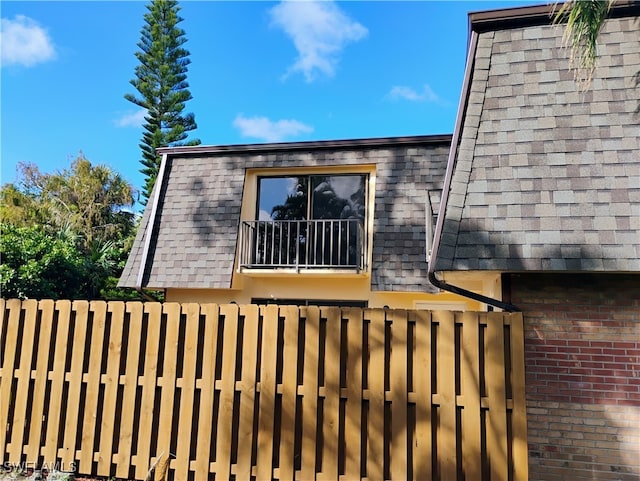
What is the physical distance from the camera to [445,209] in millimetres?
3832

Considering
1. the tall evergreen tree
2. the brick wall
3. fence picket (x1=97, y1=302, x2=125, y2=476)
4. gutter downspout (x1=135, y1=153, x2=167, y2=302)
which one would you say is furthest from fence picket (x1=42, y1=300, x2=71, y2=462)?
the tall evergreen tree

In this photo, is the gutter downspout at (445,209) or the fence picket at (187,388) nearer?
the fence picket at (187,388)

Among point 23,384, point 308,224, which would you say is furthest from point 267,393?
point 308,224

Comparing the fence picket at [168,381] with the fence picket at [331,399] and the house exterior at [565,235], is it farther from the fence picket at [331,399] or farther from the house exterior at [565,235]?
the house exterior at [565,235]

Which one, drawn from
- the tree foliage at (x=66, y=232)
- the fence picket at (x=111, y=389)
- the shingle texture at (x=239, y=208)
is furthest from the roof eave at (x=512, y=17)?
the tree foliage at (x=66, y=232)

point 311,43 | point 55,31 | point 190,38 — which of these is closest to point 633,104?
point 311,43

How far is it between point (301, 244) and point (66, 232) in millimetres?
10972

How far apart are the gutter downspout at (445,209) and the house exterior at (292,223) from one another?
Answer: 3057 millimetres

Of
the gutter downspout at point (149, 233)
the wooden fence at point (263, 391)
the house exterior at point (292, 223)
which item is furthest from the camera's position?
the gutter downspout at point (149, 233)

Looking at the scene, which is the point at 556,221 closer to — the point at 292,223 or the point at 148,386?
the point at 148,386

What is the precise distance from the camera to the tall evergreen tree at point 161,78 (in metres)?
19.4

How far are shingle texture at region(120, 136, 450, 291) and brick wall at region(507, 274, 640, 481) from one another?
3373 mm

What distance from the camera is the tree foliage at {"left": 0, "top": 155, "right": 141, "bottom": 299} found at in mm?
9211

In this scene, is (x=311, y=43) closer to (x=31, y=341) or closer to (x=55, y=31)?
(x=55, y=31)
